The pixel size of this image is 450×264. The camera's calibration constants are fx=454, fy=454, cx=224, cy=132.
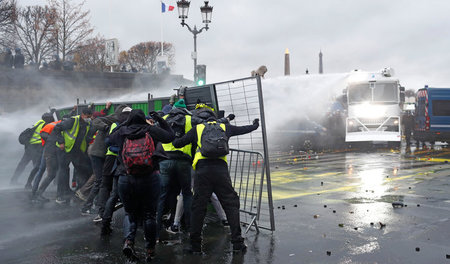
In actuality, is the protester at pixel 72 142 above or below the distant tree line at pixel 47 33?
below

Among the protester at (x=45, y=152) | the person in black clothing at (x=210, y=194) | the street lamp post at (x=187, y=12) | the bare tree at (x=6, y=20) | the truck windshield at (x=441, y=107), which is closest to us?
the person in black clothing at (x=210, y=194)

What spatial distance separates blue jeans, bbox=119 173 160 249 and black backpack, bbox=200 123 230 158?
66 centimetres

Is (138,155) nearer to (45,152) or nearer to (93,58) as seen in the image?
(45,152)

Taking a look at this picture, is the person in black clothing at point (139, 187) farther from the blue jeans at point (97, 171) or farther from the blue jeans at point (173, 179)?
the blue jeans at point (97, 171)

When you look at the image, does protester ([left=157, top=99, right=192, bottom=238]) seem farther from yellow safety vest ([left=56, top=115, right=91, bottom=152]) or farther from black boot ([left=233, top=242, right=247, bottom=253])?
yellow safety vest ([left=56, top=115, right=91, bottom=152])

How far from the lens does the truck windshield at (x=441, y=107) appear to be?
21.6 m

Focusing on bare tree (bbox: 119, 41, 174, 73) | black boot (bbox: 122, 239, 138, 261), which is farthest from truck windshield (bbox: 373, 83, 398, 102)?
bare tree (bbox: 119, 41, 174, 73)

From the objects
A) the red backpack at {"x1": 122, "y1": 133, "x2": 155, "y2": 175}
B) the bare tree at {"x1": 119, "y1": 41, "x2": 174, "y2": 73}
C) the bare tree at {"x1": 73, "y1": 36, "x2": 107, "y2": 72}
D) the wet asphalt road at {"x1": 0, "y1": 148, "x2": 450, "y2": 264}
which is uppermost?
the bare tree at {"x1": 119, "y1": 41, "x2": 174, "y2": 73}

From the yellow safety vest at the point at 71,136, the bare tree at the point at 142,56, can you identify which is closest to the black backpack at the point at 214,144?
the yellow safety vest at the point at 71,136

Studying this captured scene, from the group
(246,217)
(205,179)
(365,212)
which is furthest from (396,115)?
(205,179)

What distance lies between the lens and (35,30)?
36.9m

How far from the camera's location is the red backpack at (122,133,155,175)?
4.97 metres

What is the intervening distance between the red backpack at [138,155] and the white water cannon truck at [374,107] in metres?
16.5

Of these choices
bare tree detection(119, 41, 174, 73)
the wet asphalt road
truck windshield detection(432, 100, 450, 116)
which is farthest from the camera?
bare tree detection(119, 41, 174, 73)
